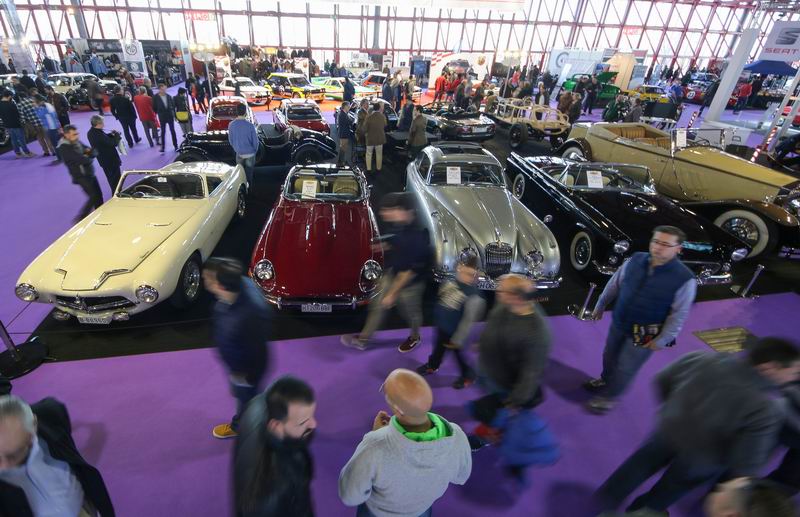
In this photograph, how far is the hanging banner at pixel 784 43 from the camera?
12039mm

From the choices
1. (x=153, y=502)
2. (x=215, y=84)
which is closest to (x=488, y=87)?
(x=215, y=84)

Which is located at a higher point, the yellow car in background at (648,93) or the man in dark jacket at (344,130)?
the yellow car in background at (648,93)

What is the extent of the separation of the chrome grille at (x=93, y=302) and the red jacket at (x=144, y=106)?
779cm

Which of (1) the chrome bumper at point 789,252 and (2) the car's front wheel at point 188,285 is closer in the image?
(2) the car's front wheel at point 188,285

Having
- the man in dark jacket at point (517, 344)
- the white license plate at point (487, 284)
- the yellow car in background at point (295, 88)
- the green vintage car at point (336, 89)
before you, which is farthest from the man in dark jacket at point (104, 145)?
the green vintage car at point (336, 89)

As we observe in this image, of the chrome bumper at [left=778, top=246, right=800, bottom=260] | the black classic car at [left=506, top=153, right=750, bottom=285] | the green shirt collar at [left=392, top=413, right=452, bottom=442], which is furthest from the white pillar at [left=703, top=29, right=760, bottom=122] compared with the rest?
the green shirt collar at [left=392, top=413, right=452, bottom=442]

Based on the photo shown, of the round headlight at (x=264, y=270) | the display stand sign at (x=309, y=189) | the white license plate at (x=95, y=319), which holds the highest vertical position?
the display stand sign at (x=309, y=189)

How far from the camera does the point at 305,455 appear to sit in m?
1.64

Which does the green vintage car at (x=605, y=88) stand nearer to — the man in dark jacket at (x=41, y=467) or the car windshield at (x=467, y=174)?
the car windshield at (x=467, y=174)

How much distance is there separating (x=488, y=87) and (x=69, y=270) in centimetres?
1994

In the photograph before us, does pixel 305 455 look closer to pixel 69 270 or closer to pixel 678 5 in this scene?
pixel 69 270

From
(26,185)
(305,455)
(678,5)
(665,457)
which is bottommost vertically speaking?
(26,185)

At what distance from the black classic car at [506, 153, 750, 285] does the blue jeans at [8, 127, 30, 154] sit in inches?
465

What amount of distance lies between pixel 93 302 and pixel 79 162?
321 centimetres
